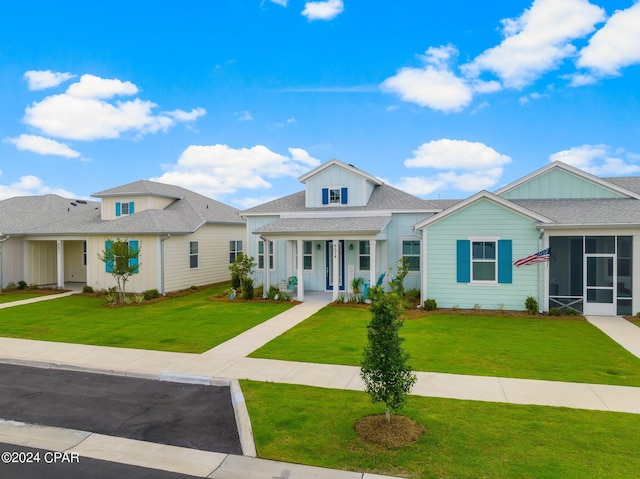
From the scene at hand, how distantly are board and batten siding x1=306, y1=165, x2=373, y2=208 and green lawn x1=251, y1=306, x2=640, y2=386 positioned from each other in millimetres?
7568

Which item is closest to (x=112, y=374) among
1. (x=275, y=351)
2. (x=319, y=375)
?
(x=275, y=351)

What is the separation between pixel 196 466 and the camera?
5.83 metres

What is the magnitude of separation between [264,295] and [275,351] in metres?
9.04

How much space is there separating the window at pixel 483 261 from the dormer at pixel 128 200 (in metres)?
17.9

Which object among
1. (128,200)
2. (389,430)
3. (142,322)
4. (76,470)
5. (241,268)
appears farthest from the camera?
(128,200)

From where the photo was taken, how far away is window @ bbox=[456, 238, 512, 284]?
650 inches

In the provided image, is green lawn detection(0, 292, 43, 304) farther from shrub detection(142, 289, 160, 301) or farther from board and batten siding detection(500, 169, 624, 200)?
board and batten siding detection(500, 169, 624, 200)

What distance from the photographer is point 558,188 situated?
61.6 ft

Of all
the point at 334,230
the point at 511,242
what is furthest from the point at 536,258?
the point at 334,230

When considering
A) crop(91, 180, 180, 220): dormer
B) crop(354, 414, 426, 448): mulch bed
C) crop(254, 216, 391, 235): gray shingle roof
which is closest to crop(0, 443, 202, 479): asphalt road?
crop(354, 414, 426, 448): mulch bed

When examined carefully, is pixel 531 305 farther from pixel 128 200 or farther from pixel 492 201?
pixel 128 200

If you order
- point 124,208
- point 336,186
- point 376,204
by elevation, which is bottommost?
point 376,204

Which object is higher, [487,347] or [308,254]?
[308,254]

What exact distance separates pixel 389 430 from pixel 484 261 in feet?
38.7
